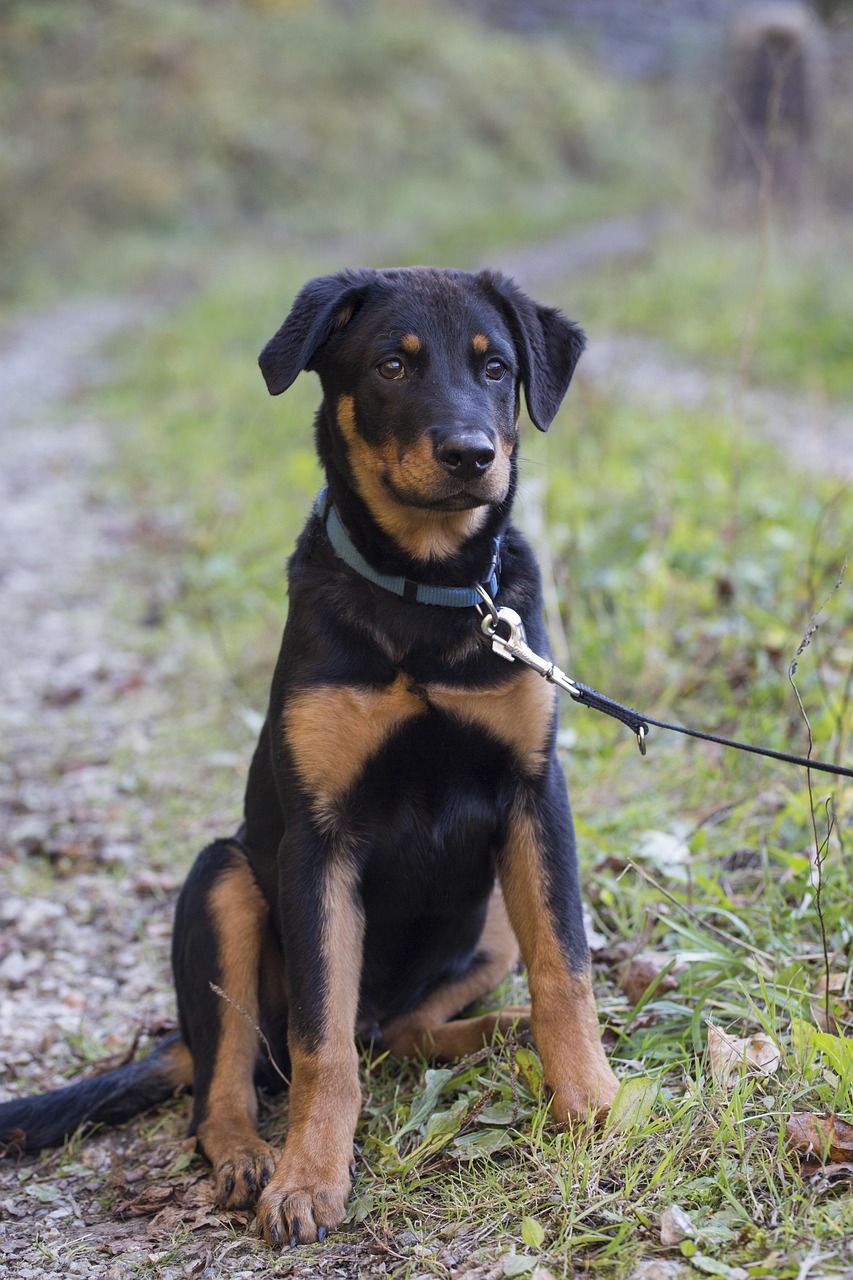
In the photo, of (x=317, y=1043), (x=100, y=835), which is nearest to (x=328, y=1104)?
(x=317, y=1043)

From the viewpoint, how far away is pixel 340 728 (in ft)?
9.07

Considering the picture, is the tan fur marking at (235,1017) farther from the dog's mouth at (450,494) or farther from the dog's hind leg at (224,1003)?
the dog's mouth at (450,494)

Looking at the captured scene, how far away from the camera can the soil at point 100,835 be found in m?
2.70

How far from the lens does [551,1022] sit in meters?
2.77

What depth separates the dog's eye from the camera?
302cm

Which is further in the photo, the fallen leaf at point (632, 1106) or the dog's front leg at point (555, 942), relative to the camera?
the dog's front leg at point (555, 942)

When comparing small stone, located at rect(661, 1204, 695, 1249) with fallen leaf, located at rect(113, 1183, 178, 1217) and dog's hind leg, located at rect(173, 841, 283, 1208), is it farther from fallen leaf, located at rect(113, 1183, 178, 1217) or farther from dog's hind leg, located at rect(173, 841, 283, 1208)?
fallen leaf, located at rect(113, 1183, 178, 1217)

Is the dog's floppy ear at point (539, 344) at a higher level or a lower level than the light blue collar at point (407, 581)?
higher

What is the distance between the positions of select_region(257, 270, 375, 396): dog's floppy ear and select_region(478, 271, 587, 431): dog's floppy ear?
1.14 ft

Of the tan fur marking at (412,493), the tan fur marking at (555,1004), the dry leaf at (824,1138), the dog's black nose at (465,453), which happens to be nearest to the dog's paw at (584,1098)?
the tan fur marking at (555,1004)

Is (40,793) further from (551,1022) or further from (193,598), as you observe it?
(551,1022)

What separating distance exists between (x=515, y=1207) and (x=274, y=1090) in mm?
953

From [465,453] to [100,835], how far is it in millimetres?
2597

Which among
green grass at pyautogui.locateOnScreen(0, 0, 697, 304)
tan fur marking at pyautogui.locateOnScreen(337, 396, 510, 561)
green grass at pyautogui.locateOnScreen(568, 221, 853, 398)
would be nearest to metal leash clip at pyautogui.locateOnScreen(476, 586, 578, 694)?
tan fur marking at pyautogui.locateOnScreen(337, 396, 510, 561)
